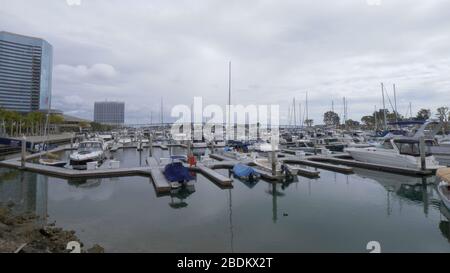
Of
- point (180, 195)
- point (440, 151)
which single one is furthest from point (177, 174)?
point (440, 151)

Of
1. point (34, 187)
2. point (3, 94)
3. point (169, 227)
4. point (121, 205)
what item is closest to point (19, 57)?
point (3, 94)

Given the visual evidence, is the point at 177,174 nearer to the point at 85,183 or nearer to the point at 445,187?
the point at 85,183

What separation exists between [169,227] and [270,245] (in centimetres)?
406

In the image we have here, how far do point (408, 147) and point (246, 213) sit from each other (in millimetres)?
17237

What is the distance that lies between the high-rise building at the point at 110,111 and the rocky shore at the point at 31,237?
545 ft

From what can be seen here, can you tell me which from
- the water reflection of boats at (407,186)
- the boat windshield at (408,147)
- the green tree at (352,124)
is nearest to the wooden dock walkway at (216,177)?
the water reflection of boats at (407,186)

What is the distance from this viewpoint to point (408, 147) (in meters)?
21.3

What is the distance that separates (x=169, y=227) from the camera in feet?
33.5

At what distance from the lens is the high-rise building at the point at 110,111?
16562cm

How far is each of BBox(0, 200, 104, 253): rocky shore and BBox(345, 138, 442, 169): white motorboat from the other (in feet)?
73.2

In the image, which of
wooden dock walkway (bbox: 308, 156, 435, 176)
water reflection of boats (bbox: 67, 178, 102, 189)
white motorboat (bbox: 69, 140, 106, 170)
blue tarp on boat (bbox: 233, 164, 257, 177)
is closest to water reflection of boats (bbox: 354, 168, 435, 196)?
wooden dock walkway (bbox: 308, 156, 435, 176)

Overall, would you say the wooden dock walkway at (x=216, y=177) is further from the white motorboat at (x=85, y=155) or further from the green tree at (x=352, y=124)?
the green tree at (x=352, y=124)

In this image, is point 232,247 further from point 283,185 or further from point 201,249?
point 283,185

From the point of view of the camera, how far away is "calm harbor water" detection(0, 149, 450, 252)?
8.83 meters
